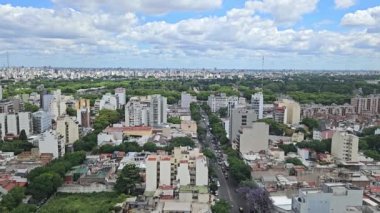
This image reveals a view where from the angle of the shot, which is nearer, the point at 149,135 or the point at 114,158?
the point at 114,158

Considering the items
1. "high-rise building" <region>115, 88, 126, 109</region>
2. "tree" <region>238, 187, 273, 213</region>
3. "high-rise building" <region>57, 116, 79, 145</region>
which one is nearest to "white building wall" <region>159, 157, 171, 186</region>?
"tree" <region>238, 187, 273, 213</region>

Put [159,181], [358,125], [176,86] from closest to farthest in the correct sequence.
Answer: [159,181]
[358,125]
[176,86]

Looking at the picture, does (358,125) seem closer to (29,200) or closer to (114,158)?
(114,158)

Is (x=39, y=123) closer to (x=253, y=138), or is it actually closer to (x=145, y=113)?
(x=145, y=113)

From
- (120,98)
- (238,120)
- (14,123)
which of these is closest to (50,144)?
(14,123)

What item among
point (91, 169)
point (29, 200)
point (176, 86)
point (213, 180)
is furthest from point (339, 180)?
point (176, 86)

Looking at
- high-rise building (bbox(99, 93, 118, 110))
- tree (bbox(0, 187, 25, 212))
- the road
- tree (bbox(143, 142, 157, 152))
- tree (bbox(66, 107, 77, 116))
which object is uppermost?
high-rise building (bbox(99, 93, 118, 110))

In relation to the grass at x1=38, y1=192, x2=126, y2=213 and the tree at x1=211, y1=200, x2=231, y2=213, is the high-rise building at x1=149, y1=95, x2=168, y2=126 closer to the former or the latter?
the grass at x1=38, y1=192, x2=126, y2=213
